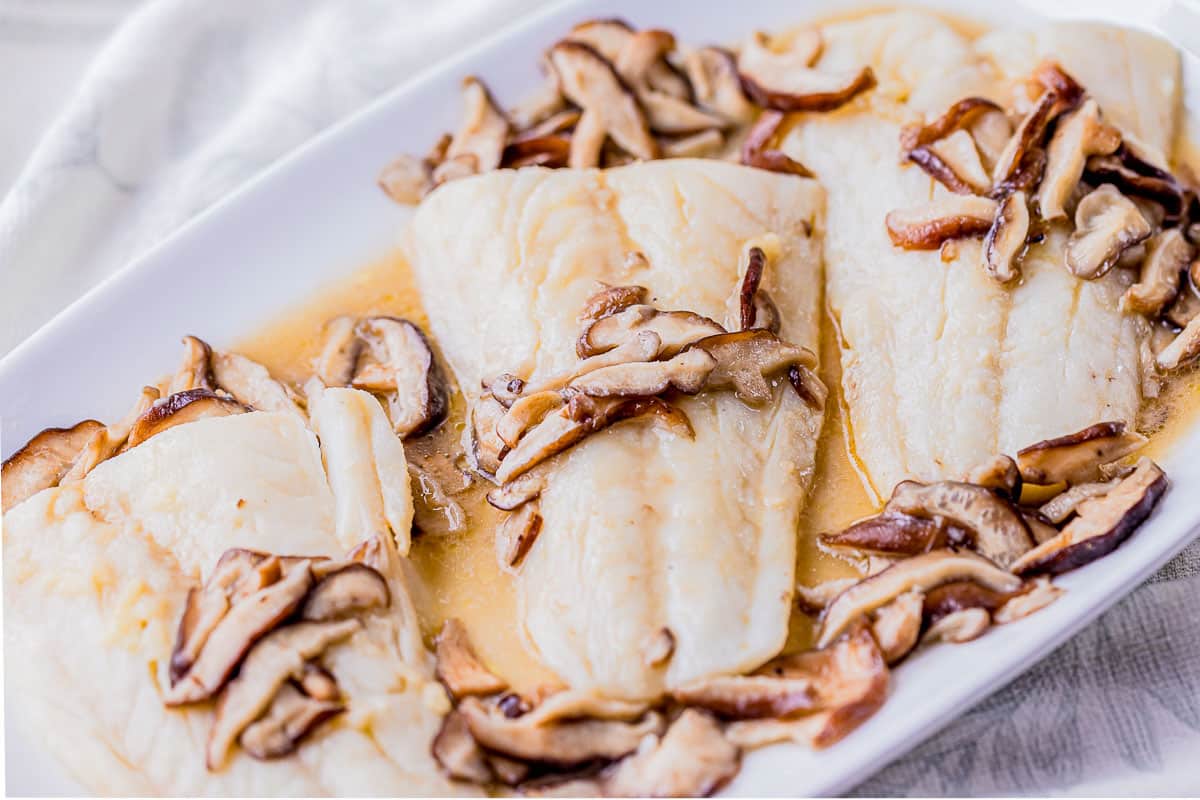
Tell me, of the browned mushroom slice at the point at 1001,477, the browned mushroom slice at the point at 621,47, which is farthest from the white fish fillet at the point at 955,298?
the browned mushroom slice at the point at 621,47

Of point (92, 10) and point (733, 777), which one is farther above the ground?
point (92, 10)

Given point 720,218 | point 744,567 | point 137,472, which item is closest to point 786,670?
point 744,567

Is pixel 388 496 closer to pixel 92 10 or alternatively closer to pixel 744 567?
pixel 744 567

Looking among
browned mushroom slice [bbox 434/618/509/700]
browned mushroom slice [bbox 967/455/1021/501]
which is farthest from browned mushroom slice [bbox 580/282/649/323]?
browned mushroom slice [bbox 967/455/1021/501]

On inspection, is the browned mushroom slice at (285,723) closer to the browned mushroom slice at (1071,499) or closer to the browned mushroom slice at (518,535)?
the browned mushroom slice at (518,535)

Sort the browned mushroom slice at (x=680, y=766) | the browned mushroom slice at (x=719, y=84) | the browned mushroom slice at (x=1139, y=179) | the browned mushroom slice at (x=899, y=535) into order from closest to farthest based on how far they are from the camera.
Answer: the browned mushroom slice at (x=680, y=766), the browned mushroom slice at (x=899, y=535), the browned mushroom slice at (x=1139, y=179), the browned mushroom slice at (x=719, y=84)

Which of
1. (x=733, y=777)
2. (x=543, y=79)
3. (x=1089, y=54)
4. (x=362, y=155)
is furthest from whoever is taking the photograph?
(x=543, y=79)
